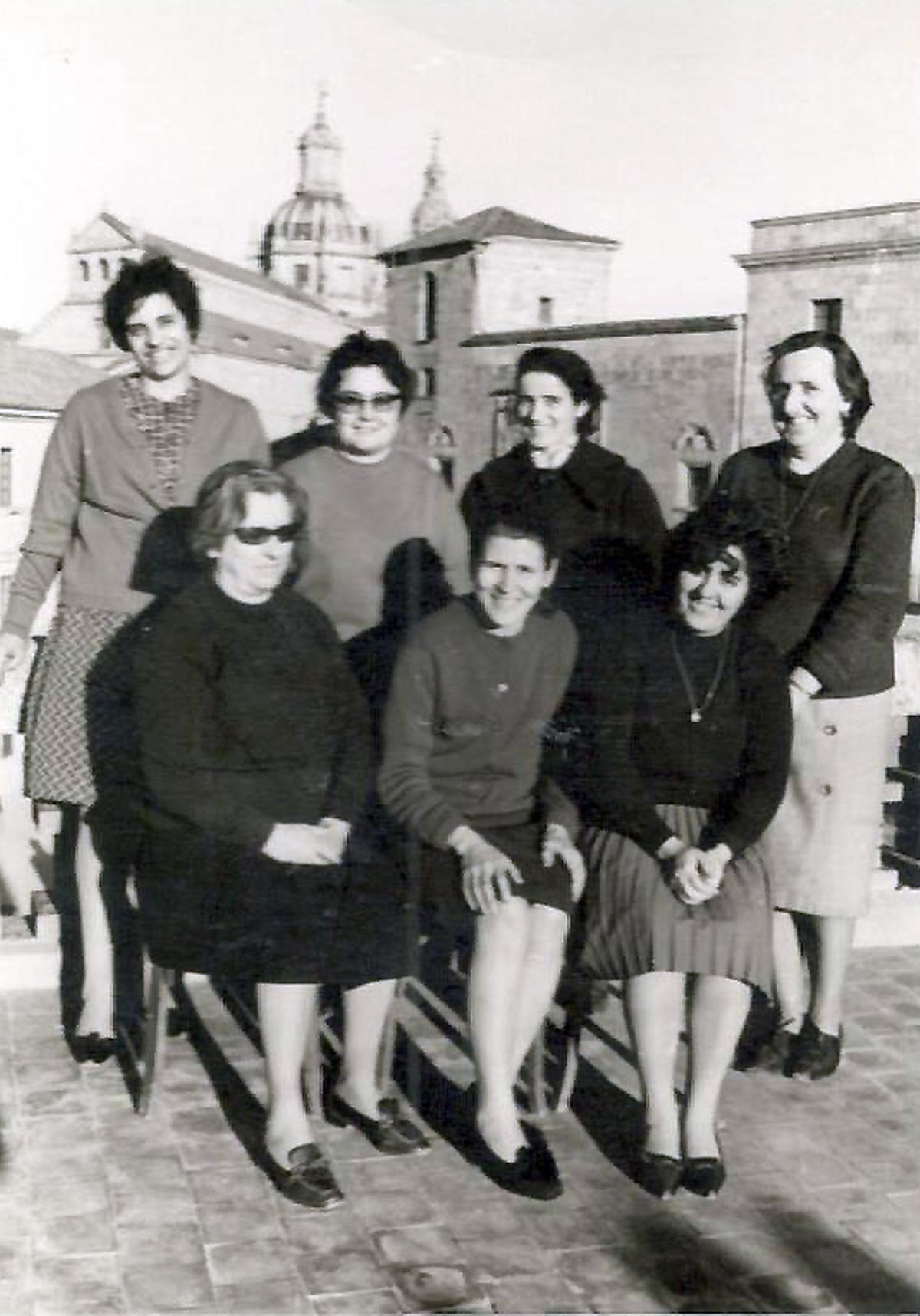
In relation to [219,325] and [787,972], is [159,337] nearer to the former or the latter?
[787,972]

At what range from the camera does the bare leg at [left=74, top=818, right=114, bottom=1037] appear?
3.31m

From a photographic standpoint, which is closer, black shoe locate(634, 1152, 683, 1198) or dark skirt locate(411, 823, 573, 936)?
black shoe locate(634, 1152, 683, 1198)

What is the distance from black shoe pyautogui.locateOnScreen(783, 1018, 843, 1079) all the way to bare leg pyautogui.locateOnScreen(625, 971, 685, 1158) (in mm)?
588

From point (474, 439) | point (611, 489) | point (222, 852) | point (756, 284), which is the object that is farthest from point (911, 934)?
point (756, 284)

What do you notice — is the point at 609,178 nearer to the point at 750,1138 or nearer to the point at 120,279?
the point at 120,279

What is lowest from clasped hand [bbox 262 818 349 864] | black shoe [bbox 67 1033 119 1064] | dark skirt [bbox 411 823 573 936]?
black shoe [bbox 67 1033 119 1064]

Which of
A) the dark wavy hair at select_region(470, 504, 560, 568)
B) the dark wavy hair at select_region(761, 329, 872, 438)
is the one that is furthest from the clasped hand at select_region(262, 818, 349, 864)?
the dark wavy hair at select_region(761, 329, 872, 438)

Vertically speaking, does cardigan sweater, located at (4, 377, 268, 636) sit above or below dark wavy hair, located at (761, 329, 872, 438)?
below

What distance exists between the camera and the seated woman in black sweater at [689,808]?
2.93 meters

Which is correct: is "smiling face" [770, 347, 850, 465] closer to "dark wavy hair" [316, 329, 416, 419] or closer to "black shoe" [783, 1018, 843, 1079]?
"dark wavy hair" [316, 329, 416, 419]

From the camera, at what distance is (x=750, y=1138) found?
3.12 m

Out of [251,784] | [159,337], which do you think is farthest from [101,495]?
[251,784]

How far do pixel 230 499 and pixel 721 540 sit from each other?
1.00 m

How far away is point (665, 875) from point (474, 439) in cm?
814
